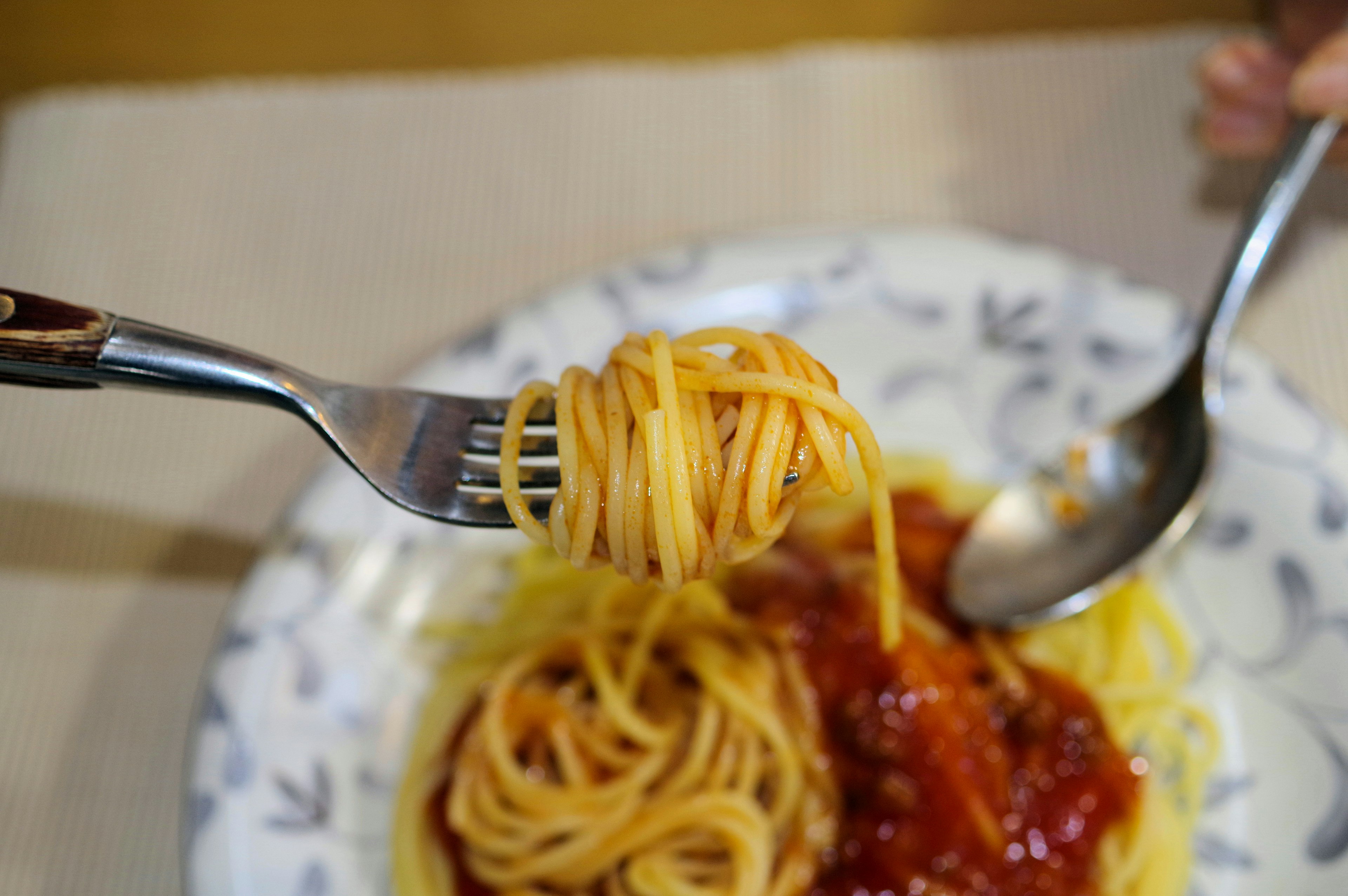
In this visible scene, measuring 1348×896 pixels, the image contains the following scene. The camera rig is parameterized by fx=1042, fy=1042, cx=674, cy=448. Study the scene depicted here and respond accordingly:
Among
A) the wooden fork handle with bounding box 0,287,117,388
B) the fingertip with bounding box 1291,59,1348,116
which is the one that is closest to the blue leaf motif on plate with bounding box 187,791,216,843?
the wooden fork handle with bounding box 0,287,117,388

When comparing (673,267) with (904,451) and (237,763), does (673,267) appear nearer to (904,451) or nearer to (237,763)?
(904,451)

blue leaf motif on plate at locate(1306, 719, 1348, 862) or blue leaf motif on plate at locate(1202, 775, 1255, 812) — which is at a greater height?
blue leaf motif on plate at locate(1306, 719, 1348, 862)

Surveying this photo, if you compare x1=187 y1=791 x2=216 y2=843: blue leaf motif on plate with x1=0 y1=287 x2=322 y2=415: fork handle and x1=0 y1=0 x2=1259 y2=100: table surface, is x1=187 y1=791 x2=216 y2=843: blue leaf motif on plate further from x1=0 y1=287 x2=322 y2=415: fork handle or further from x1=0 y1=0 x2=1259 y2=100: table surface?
x1=0 y1=0 x2=1259 y2=100: table surface

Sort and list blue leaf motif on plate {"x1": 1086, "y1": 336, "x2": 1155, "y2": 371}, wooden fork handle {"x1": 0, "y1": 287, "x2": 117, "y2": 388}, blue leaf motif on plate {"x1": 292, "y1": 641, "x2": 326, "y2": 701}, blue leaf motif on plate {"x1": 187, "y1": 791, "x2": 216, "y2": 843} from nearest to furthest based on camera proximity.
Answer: wooden fork handle {"x1": 0, "y1": 287, "x2": 117, "y2": 388} < blue leaf motif on plate {"x1": 187, "y1": 791, "x2": 216, "y2": 843} < blue leaf motif on plate {"x1": 292, "y1": 641, "x2": 326, "y2": 701} < blue leaf motif on plate {"x1": 1086, "y1": 336, "x2": 1155, "y2": 371}

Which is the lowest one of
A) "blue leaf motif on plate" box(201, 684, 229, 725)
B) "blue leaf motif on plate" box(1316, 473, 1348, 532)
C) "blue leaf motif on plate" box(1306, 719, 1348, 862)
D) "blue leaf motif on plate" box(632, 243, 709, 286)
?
"blue leaf motif on plate" box(1306, 719, 1348, 862)

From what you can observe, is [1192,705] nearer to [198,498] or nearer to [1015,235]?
[1015,235]

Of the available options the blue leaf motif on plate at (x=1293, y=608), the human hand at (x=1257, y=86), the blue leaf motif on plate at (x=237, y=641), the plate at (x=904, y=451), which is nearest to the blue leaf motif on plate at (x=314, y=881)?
the plate at (x=904, y=451)

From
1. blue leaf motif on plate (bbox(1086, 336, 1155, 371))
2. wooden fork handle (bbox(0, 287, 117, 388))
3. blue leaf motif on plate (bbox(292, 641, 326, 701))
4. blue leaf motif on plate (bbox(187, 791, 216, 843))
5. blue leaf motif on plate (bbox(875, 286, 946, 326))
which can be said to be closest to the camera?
wooden fork handle (bbox(0, 287, 117, 388))

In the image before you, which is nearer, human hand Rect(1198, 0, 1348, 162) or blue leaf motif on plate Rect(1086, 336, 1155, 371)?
blue leaf motif on plate Rect(1086, 336, 1155, 371)
